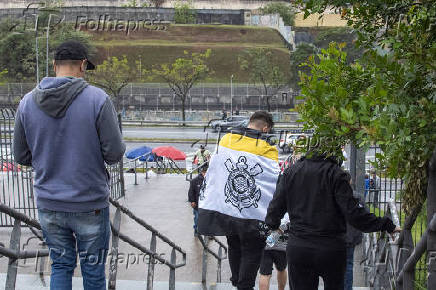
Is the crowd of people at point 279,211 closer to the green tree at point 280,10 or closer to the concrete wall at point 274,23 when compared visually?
the concrete wall at point 274,23

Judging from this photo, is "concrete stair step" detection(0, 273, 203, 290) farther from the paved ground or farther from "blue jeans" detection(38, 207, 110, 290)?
"blue jeans" detection(38, 207, 110, 290)

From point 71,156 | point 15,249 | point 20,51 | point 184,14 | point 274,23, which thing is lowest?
point 15,249

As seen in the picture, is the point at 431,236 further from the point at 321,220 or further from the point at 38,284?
the point at 38,284

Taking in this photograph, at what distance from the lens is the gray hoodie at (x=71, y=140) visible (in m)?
3.32

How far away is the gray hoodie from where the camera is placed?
332 cm

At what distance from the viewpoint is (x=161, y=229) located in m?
11.7

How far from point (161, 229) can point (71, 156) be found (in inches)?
337

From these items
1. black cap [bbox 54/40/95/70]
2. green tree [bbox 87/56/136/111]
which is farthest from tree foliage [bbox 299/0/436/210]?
green tree [bbox 87/56/136/111]

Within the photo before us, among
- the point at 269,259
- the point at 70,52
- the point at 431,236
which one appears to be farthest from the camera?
the point at 269,259

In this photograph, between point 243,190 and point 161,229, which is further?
point 161,229

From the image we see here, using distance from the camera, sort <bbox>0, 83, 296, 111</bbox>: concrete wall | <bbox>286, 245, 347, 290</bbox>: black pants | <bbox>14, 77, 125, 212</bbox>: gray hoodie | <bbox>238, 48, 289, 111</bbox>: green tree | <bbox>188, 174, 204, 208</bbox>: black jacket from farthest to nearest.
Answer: <bbox>0, 83, 296, 111</bbox>: concrete wall → <bbox>238, 48, 289, 111</bbox>: green tree → <bbox>188, 174, 204, 208</bbox>: black jacket → <bbox>286, 245, 347, 290</bbox>: black pants → <bbox>14, 77, 125, 212</bbox>: gray hoodie

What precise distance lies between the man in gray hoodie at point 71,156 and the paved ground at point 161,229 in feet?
6.15

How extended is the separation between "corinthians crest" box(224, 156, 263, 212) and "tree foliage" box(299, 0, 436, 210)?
5.83ft

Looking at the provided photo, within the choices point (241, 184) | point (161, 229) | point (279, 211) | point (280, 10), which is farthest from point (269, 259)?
point (280, 10)
